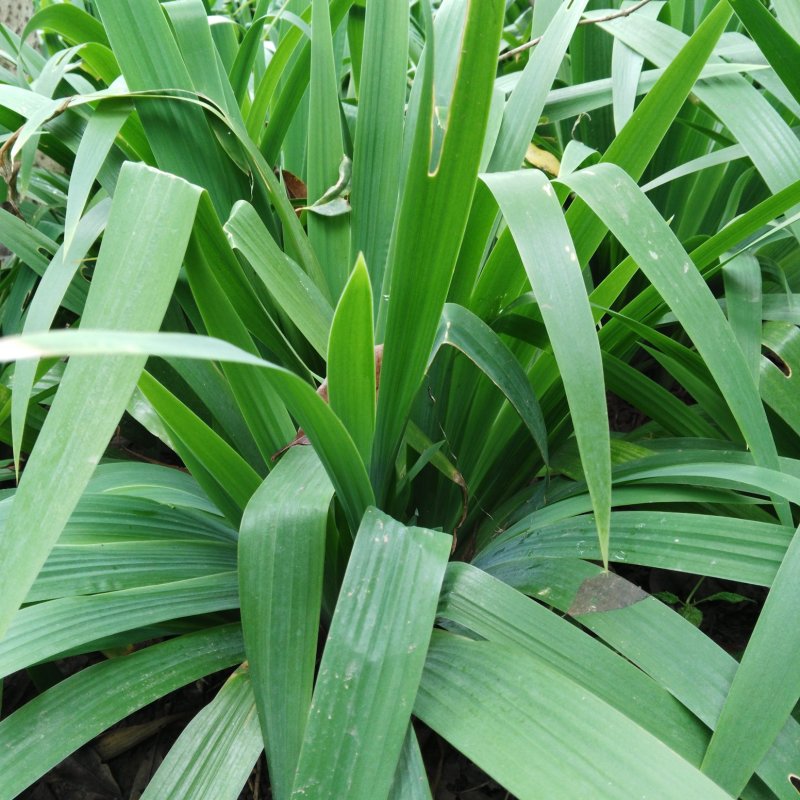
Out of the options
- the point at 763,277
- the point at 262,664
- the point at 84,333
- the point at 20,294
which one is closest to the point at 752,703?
the point at 262,664

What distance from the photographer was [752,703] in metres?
0.43

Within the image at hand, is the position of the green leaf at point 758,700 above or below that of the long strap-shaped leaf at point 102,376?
below

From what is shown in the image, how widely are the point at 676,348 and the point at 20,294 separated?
838 mm

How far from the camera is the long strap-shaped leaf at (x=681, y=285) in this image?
0.51 m

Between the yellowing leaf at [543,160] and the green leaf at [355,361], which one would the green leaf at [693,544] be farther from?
the yellowing leaf at [543,160]

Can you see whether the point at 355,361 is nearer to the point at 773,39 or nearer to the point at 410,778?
the point at 410,778

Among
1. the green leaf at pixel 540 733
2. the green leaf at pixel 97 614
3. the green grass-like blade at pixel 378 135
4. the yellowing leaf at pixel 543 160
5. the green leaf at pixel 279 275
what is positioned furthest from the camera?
the yellowing leaf at pixel 543 160

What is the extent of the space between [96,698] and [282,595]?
0.17m

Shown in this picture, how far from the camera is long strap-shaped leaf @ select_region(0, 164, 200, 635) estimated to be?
0.37m

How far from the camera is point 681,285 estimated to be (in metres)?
0.52

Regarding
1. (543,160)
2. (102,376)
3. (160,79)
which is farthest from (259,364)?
(543,160)

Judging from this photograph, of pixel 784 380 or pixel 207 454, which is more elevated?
pixel 784 380

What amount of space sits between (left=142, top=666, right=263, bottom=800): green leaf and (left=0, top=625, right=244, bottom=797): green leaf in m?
0.04

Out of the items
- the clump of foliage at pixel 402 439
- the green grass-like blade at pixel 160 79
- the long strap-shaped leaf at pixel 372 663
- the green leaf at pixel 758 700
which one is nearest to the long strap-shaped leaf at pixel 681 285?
the clump of foliage at pixel 402 439
